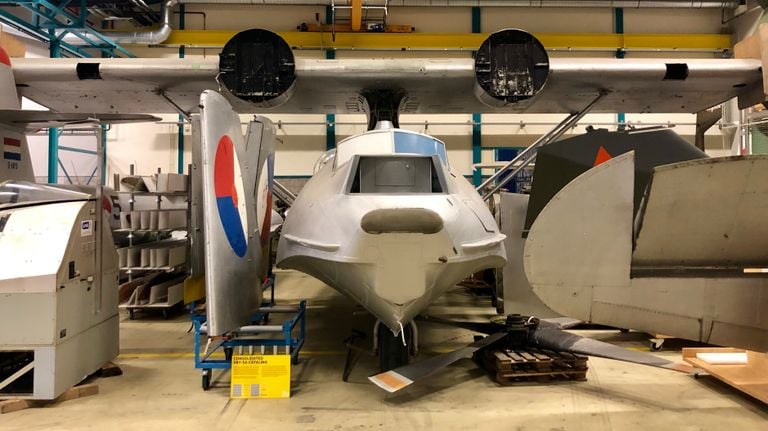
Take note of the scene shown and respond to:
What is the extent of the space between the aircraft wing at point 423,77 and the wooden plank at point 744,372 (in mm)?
3120

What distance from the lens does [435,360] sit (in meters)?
3.53

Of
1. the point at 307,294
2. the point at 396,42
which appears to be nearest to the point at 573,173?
the point at 307,294

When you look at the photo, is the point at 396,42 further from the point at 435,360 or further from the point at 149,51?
the point at 435,360

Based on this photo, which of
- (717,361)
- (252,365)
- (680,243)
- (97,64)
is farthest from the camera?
(97,64)

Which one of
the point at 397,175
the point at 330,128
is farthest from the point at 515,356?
the point at 330,128

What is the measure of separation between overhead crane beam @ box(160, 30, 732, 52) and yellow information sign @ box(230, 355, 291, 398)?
447 inches

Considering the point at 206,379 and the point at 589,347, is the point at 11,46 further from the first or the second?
the point at 589,347

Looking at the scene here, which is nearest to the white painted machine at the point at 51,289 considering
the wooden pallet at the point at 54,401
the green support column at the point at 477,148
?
the wooden pallet at the point at 54,401

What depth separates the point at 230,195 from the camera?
3473 mm

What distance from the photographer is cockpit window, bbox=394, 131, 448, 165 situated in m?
3.83

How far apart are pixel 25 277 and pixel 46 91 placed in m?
3.95

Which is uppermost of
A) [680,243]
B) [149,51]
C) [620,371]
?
[149,51]

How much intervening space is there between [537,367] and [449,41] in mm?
11293

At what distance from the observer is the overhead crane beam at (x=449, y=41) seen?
1302 centimetres
